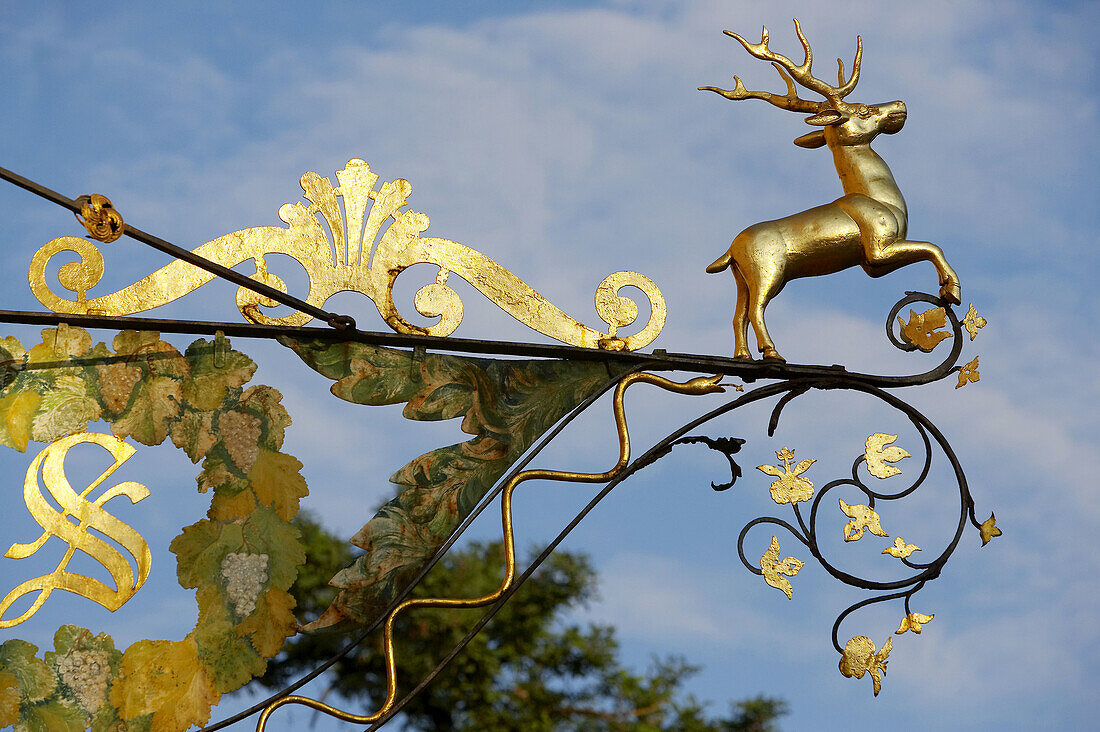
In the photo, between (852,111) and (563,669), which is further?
(563,669)

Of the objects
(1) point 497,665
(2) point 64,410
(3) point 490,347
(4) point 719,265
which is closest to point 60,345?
(2) point 64,410

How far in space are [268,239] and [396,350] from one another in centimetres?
24

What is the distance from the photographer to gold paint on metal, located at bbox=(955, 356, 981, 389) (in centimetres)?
208

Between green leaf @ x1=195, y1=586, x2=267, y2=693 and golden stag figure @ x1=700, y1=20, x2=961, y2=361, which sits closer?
green leaf @ x1=195, y1=586, x2=267, y2=693

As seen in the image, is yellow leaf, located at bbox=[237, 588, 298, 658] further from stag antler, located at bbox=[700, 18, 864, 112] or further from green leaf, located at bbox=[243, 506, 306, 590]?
stag antler, located at bbox=[700, 18, 864, 112]

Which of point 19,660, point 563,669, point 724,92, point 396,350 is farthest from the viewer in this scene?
point 563,669

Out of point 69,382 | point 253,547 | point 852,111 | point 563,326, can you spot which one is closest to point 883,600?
point 563,326

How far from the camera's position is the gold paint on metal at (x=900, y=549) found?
200 centimetres

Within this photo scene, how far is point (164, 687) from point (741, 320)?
3.25ft

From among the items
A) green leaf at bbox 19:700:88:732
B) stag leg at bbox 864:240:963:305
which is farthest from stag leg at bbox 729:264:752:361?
green leaf at bbox 19:700:88:732

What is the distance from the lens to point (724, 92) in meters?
2.18

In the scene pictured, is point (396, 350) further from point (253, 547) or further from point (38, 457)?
point (38, 457)

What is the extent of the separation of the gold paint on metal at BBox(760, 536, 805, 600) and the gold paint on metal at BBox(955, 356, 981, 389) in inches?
15.1

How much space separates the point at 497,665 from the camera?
12.9 feet
